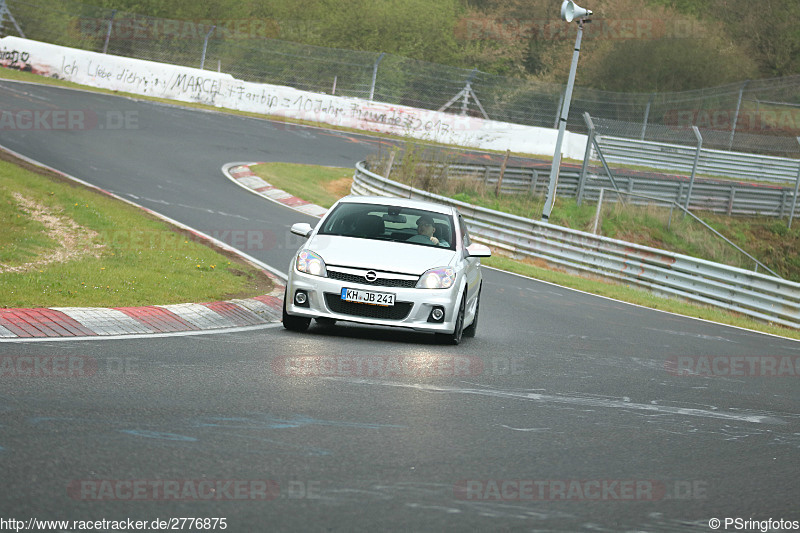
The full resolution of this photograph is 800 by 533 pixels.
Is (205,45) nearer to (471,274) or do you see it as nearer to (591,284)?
(591,284)

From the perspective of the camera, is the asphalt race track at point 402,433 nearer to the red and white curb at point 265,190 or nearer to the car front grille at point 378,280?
the car front grille at point 378,280

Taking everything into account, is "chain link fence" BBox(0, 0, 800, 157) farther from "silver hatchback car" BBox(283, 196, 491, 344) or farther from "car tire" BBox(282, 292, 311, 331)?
"car tire" BBox(282, 292, 311, 331)

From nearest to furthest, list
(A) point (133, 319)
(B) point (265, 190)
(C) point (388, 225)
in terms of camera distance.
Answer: (A) point (133, 319)
(C) point (388, 225)
(B) point (265, 190)

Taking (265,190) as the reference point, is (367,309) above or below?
below

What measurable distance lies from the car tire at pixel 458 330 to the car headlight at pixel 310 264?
4.95ft

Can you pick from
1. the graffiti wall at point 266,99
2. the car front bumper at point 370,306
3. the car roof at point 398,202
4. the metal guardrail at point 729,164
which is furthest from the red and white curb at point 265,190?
the car front bumper at point 370,306

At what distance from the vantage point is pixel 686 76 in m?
55.6

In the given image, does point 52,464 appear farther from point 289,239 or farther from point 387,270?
point 289,239

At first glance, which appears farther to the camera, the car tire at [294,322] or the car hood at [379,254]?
the car tire at [294,322]

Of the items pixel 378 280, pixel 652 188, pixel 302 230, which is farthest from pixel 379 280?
pixel 652 188

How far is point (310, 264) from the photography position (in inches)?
418

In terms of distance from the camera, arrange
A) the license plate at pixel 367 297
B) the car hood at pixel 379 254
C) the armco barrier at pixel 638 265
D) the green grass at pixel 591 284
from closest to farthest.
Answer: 1. the license plate at pixel 367 297
2. the car hood at pixel 379 254
3. the green grass at pixel 591 284
4. the armco barrier at pixel 638 265

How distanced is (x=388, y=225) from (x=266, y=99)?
96.0 feet

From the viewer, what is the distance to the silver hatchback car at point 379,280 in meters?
10.4
